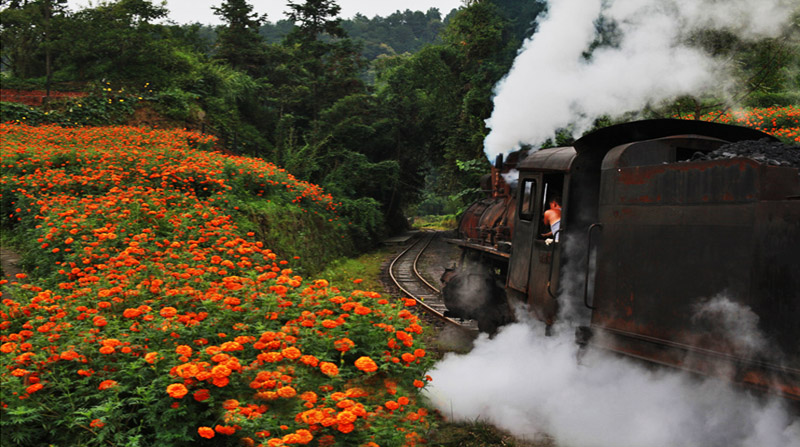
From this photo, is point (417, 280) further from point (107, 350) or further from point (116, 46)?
point (116, 46)

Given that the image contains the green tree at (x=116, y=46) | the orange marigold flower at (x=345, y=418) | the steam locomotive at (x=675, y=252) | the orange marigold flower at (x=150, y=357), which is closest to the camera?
the orange marigold flower at (x=345, y=418)

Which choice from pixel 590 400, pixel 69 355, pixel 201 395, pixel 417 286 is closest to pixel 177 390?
pixel 201 395

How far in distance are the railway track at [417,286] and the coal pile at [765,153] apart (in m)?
5.43

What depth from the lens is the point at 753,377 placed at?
329 centimetres

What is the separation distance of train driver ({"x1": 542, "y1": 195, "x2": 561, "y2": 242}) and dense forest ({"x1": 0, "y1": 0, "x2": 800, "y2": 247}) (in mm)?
11425

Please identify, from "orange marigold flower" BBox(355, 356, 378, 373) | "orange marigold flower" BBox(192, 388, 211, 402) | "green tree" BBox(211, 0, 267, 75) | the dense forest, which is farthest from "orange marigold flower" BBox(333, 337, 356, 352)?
"green tree" BBox(211, 0, 267, 75)

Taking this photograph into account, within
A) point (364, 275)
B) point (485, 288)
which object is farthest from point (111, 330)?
point (364, 275)

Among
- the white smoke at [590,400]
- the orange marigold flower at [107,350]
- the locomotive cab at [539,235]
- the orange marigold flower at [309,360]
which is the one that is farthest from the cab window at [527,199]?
the orange marigold flower at [107,350]

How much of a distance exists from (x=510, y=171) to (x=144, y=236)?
596 centimetres

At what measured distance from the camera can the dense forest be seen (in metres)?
19.3

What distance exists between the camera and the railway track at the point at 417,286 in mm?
9604

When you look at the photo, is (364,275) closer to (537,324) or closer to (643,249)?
(537,324)

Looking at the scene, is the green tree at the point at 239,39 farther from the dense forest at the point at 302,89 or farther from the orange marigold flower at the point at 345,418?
the orange marigold flower at the point at 345,418

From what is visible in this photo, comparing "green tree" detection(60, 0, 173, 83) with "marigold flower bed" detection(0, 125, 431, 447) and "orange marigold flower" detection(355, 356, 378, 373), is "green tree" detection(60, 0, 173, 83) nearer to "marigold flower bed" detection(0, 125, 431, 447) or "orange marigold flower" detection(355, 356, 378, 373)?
"marigold flower bed" detection(0, 125, 431, 447)
